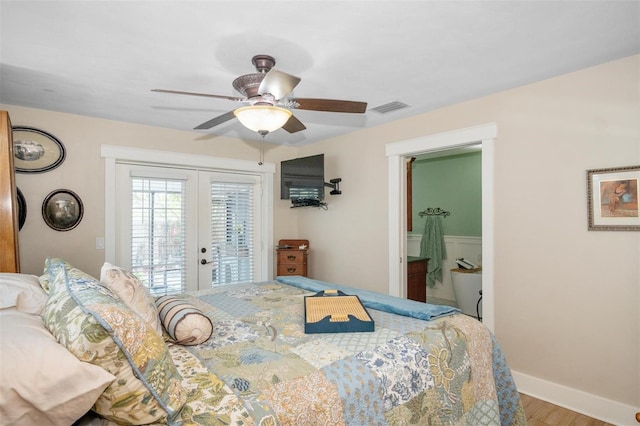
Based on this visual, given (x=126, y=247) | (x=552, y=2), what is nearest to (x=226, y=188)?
(x=126, y=247)

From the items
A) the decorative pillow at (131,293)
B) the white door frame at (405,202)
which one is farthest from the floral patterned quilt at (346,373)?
the white door frame at (405,202)

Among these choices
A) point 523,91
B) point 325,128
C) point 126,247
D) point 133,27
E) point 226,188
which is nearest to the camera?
point 133,27

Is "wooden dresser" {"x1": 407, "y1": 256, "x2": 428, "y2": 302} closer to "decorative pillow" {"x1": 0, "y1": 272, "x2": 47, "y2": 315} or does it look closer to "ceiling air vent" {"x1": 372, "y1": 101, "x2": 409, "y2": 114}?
"ceiling air vent" {"x1": 372, "y1": 101, "x2": 409, "y2": 114}

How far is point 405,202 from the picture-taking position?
3.75 m

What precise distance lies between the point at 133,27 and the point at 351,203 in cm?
287

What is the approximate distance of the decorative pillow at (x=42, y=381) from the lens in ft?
2.87

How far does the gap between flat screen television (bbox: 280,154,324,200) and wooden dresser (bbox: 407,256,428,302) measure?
140 centimetres

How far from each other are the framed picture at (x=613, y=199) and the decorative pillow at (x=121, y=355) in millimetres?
2743

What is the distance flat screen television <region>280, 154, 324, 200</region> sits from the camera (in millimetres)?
4184

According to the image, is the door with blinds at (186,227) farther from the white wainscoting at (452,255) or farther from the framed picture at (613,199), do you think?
the framed picture at (613,199)

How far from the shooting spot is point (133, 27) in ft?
6.17

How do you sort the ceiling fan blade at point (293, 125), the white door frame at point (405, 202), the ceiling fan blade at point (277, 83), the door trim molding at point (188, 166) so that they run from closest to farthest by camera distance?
the ceiling fan blade at point (277, 83)
the ceiling fan blade at point (293, 125)
the white door frame at point (405, 202)
the door trim molding at point (188, 166)

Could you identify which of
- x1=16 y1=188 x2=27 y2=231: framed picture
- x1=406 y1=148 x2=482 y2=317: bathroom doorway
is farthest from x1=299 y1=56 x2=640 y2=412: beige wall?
x1=16 y1=188 x2=27 y2=231: framed picture

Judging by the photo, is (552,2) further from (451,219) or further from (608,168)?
(451,219)
